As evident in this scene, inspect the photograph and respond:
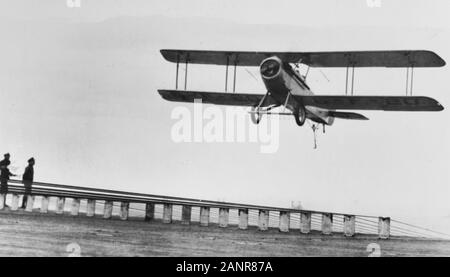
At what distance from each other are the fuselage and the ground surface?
3748 mm

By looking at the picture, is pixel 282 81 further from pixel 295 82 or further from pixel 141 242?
pixel 141 242

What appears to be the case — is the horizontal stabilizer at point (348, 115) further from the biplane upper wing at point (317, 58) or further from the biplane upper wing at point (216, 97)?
the biplane upper wing at point (216, 97)

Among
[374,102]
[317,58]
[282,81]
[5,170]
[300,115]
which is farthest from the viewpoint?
[300,115]

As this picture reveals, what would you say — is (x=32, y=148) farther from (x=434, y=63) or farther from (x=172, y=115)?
(x=434, y=63)

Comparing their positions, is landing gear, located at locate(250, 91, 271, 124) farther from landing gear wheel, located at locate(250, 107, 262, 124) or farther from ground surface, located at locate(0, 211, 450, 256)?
ground surface, located at locate(0, 211, 450, 256)

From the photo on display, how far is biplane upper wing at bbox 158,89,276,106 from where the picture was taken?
55.7 feet

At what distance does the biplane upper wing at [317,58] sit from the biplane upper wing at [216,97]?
0.88m

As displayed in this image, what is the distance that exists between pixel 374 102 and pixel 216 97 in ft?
14.0

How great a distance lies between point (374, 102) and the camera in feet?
54.2

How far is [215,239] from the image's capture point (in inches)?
544

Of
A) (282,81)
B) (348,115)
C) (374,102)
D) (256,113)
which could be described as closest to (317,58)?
(282,81)

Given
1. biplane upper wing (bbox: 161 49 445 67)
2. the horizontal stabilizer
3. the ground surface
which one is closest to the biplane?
biplane upper wing (bbox: 161 49 445 67)

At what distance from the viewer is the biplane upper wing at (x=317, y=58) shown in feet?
48.6
